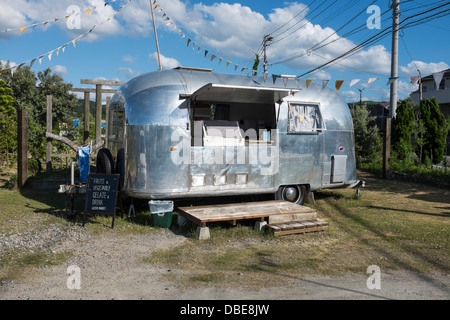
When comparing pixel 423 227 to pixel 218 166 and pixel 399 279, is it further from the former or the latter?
pixel 218 166

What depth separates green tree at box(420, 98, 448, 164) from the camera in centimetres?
1486

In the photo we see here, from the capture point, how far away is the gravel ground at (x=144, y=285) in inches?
165

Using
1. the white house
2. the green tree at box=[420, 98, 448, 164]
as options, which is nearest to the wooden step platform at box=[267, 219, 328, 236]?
the green tree at box=[420, 98, 448, 164]

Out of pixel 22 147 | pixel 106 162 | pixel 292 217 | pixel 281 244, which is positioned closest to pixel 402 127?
pixel 292 217

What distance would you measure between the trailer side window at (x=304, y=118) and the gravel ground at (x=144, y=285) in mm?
4195

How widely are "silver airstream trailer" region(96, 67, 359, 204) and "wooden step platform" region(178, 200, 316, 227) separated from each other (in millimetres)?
575

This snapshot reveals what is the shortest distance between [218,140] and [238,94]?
1.42m

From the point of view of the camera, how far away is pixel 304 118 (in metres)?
8.70

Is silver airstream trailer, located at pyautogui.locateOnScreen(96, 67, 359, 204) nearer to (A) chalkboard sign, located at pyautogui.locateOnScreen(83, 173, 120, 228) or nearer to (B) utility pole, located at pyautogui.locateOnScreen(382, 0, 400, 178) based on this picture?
(A) chalkboard sign, located at pyautogui.locateOnScreen(83, 173, 120, 228)

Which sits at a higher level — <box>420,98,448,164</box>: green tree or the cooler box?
<box>420,98,448,164</box>: green tree

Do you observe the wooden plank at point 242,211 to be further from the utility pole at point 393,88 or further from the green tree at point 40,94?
the green tree at point 40,94
